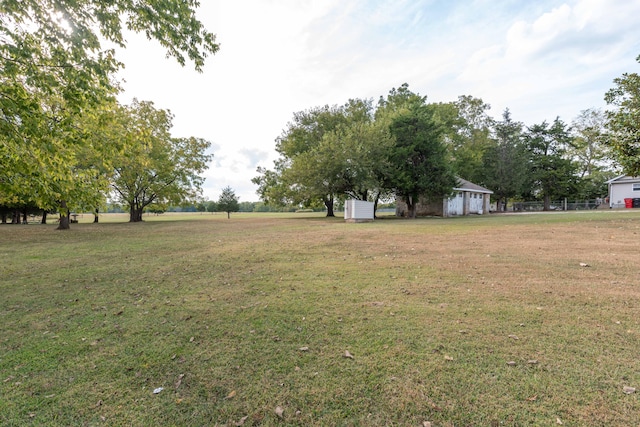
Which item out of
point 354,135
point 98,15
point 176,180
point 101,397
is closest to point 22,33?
point 98,15

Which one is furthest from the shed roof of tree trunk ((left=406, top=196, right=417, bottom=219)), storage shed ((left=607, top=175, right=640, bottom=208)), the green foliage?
the green foliage

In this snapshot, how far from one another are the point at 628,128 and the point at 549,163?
29297 millimetres

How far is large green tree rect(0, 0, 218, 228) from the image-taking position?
4812 mm

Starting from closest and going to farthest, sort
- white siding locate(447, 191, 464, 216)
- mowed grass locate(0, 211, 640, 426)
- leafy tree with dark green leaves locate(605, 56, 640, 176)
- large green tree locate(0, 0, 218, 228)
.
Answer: mowed grass locate(0, 211, 640, 426) → large green tree locate(0, 0, 218, 228) → leafy tree with dark green leaves locate(605, 56, 640, 176) → white siding locate(447, 191, 464, 216)

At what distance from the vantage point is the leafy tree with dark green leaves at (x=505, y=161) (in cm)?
3409

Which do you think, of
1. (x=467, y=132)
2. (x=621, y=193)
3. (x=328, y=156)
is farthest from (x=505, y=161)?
(x=328, y=156)

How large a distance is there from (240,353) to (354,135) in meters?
23.3

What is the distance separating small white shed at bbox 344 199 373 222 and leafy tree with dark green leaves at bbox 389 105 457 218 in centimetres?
429

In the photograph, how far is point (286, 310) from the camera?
4.11 meters

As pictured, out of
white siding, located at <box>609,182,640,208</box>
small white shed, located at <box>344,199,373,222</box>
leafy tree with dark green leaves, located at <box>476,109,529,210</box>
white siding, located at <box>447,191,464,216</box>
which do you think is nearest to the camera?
small white shed, located at <box>344,199,373,222</box>

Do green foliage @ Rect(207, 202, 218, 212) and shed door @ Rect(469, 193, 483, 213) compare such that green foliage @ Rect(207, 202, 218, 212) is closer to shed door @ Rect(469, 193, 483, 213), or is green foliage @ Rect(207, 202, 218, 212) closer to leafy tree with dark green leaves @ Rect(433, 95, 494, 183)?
leafy tree with dark green leaves @ Rect(433, 95, 494, 183)

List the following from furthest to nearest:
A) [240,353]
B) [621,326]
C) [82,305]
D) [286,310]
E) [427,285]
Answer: [427,285]
[82,305]
[286,310]
[621,326]
[240,353]

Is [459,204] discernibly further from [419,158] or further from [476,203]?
[419,158]

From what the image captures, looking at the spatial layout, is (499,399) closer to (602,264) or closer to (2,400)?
(2,400)
